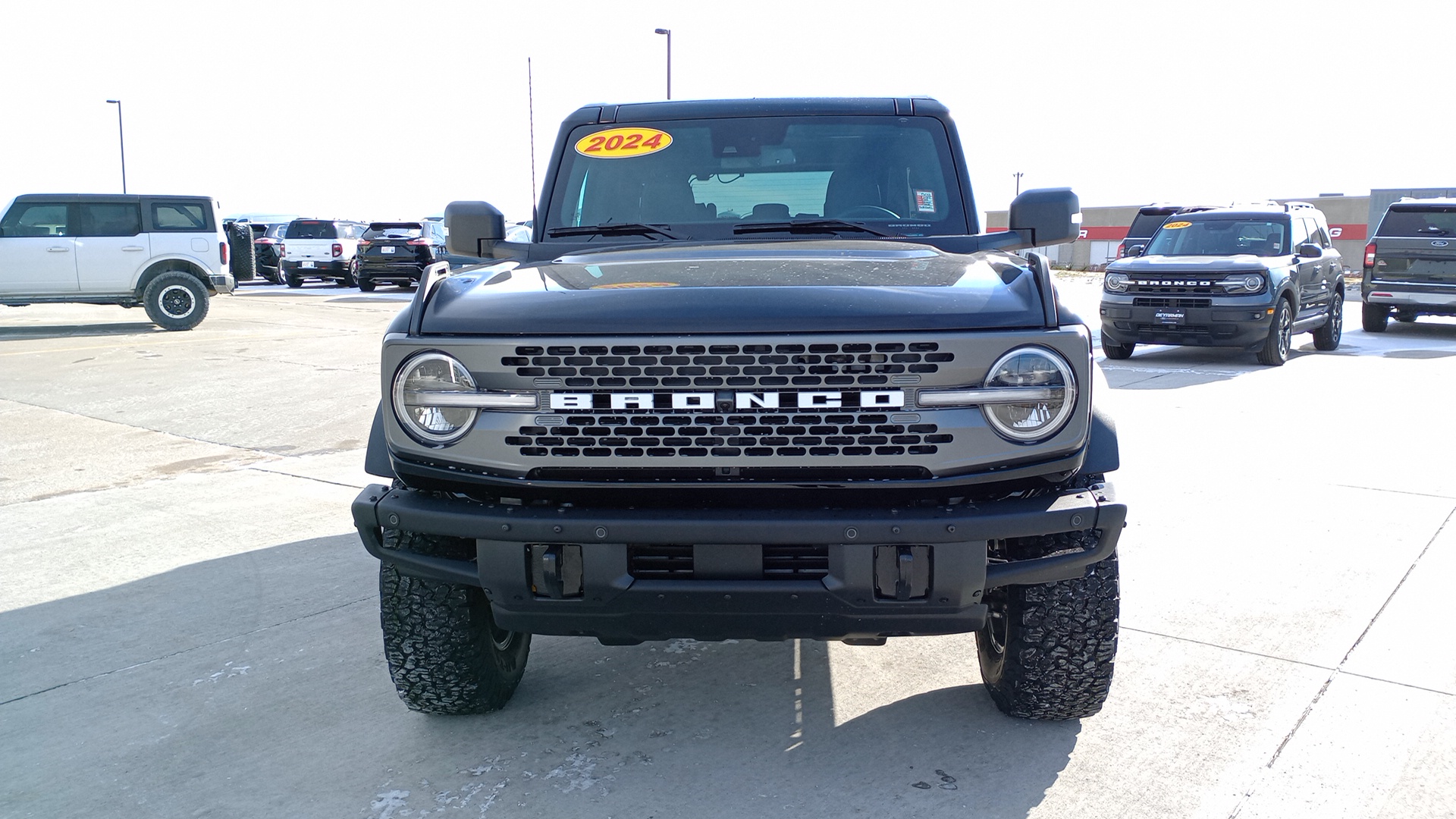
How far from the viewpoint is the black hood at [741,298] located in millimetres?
2594

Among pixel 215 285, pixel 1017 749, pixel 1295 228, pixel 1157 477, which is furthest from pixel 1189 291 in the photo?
pixel 215 285

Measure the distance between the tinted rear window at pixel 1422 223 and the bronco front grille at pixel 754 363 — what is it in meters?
15.1

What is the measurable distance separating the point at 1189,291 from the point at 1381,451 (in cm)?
499

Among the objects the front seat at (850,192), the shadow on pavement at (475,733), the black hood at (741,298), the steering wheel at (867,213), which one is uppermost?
the front seat at (850,192)

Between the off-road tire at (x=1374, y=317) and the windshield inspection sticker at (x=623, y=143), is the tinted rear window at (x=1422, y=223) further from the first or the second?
the windshield inspection sticker at (x=623, y=143)

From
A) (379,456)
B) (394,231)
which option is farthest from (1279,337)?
(394,231)

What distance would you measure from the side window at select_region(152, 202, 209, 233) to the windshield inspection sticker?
14.1 metres

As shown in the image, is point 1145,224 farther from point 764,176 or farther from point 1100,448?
point 1100,448

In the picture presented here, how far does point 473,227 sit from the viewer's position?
4.16 metres

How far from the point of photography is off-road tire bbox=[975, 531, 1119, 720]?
295 centimetres

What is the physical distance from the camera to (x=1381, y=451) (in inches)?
279

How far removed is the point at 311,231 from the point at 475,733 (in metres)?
25.6

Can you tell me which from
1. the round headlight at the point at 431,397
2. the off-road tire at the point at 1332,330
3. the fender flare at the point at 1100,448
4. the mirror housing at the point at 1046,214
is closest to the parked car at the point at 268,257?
the off-road tire at the point at 1332,330

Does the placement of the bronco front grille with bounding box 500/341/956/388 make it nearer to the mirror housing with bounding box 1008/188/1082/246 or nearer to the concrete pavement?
the concrete pavement
